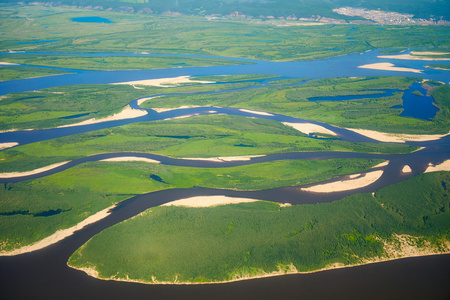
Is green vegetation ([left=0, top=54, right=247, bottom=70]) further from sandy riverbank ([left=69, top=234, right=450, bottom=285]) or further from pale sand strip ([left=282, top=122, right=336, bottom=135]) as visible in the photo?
sandy riverbank ([left=69, top=234, right=450, bottom=285])

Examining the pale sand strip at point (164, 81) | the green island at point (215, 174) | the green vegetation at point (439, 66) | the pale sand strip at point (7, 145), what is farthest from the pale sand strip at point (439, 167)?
the green vegetation at point (439, 66)

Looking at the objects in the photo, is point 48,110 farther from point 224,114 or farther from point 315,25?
point 315,25

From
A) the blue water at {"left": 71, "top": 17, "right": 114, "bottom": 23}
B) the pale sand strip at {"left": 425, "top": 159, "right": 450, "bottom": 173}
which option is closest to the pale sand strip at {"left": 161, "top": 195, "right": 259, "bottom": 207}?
the pale sand strip at {"left": 425, "top": 159, "right": 450, "bottom": 173}

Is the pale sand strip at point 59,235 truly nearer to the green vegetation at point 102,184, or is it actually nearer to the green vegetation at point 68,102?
the green vegetation at point 102,184

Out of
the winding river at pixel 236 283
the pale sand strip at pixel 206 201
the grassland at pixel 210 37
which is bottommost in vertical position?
the winding river at pixel 236 283

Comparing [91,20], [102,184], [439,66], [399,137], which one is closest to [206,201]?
[102,184]

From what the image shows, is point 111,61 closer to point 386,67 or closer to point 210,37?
point 210,37

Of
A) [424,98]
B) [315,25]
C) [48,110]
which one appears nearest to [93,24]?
[315,25]

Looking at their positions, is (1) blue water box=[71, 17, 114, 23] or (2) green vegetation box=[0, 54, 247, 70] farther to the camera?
(1) blue water box=[71, 17, 114, 23]
